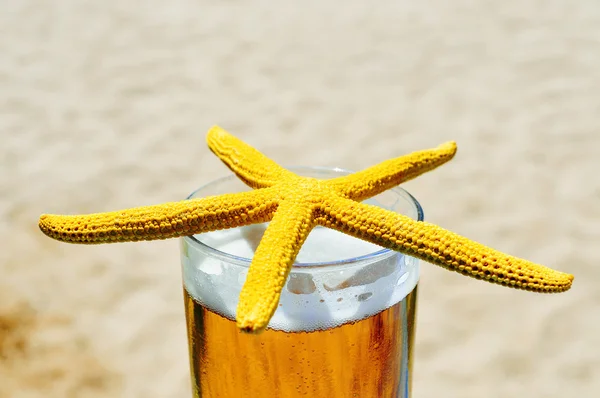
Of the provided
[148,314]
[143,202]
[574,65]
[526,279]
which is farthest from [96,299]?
[574,65]

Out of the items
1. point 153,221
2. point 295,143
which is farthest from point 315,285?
point 295,143

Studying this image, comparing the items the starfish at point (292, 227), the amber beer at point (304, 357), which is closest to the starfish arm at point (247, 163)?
the starfish at point (292, 227)

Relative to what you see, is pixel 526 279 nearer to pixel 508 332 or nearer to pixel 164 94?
pixel 508 332

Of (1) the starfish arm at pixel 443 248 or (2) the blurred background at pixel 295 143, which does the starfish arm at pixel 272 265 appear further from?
(2) the blurred background at pixel 295 143

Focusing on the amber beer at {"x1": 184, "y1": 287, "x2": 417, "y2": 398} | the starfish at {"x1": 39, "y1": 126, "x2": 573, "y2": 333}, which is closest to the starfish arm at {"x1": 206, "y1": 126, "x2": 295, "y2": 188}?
the starfish at {"x1": 39, "y1": 126, "x2": 573, "y2": 333}

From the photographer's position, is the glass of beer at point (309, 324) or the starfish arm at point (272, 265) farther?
the glass of beer at point (309, 324)

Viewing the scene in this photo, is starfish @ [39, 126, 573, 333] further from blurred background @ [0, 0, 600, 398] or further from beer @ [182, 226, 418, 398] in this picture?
blurred background @ [0, 0, 600, 398]
